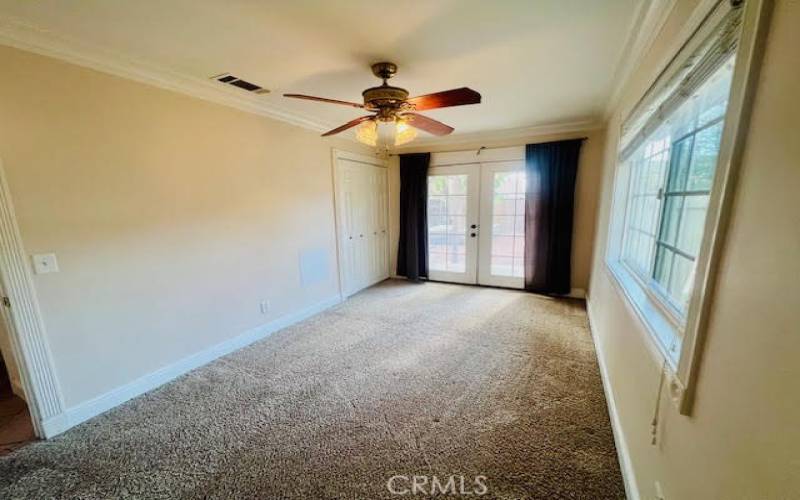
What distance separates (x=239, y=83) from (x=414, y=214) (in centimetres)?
303

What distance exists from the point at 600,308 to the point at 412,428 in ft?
7.22

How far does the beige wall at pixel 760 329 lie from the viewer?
58 cm

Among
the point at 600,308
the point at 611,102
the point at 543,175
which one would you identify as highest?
the point at 611,102

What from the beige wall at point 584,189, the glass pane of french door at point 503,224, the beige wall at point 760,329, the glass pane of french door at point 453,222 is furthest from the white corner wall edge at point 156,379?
the beige wall at point 584,189

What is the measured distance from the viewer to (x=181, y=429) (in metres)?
1.92

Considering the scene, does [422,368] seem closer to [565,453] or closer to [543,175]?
[565,453]

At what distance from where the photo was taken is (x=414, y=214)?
195 inches

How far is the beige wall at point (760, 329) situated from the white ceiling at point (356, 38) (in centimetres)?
125

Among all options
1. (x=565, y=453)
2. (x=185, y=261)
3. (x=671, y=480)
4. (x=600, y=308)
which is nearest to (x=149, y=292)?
(x=185, y=261)

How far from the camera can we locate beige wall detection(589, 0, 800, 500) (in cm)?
58

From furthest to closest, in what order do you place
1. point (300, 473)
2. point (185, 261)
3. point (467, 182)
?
point (467, 182) < point (185, 261) < point (300, 473)

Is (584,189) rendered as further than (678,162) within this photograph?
Yes

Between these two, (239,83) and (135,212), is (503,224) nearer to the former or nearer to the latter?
(239,83)

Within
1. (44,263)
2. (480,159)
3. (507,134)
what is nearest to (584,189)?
(507,134)
